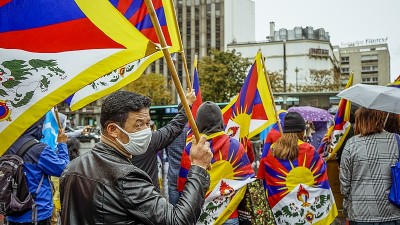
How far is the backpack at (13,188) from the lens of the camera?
4.03 metres

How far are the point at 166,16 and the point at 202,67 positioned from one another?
37150mm

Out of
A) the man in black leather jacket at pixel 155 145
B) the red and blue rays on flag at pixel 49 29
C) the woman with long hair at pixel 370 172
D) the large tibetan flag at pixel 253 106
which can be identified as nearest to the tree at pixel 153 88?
the large tibetan flag at pixel 253 106

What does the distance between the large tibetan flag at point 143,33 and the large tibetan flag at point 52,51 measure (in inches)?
16.4

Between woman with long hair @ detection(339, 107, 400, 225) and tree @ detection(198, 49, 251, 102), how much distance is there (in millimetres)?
34807

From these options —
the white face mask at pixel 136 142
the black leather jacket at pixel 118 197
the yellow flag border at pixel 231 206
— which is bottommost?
the yellow flag border at pixel 231 206

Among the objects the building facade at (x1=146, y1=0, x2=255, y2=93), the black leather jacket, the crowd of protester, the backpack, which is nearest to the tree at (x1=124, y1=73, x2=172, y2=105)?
the building facade at (x1=146, y1=0, x2=255, y2=93)

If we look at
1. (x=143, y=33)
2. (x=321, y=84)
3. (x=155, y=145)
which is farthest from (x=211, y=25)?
(x=143, y=33)

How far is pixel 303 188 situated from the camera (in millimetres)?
5004

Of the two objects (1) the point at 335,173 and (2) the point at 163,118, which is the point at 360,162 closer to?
(1) the point at 335,173

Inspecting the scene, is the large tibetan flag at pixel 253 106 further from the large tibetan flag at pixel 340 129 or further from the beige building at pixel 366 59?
the beige building at pixel 366 59

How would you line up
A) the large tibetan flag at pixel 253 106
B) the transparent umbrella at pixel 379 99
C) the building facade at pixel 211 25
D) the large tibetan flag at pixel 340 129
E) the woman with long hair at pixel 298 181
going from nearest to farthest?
the transparent umbrella at pixel 379 99 → the woman with long hair at pixel 298 181 → the large tibetan flag at pixel 340 129 → the large tibetan flag at pixel 253 106 → the building facade at pixel 211 25

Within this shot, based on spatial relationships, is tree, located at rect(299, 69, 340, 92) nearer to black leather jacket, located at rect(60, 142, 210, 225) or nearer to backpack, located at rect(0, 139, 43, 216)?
backpack, located at rect(0, 139, 43, 216)

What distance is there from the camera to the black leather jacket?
7.07 ft

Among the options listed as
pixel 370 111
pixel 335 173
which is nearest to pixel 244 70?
pixel 335 173
